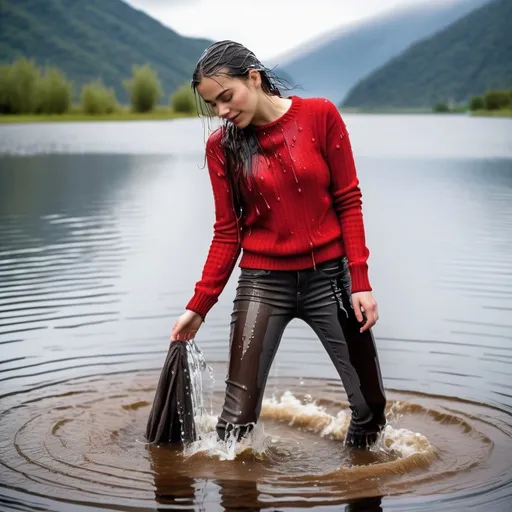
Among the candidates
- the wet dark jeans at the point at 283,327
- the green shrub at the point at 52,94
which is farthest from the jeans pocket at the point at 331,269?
the green shrub at the point at 52,94

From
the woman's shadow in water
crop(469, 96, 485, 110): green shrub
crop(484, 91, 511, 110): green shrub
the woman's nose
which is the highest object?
crop(469, 96, 485, 110): green shrub

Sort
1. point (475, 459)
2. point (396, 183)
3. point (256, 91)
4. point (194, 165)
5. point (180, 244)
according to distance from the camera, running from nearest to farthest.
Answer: point (256, 91)
point (475, 459)
point (180, 244)
point (396, 183)
point (194, 165)

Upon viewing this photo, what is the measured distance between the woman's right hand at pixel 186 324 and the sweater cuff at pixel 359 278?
0.77 meters

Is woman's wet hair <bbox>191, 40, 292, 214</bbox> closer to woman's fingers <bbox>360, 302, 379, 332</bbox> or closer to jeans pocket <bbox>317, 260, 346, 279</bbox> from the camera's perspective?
jeans pocket <bbox>317, 260, 346, 279</bbox>

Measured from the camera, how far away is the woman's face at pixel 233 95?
14.4ft

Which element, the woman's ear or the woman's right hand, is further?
the woman's right hand

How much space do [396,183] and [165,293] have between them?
14406mm

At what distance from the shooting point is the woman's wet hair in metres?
4.38

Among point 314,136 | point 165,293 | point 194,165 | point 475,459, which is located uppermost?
point 194,165

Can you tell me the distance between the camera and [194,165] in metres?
31.6

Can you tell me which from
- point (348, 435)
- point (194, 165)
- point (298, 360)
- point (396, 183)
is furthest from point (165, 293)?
point (194, 165)

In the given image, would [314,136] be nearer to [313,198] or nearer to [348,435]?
[313,198]

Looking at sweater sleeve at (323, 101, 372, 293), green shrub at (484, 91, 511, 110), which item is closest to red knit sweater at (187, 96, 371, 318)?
sweater sleeve at (323, 101, 372, 293)

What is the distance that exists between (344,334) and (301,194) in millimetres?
676
